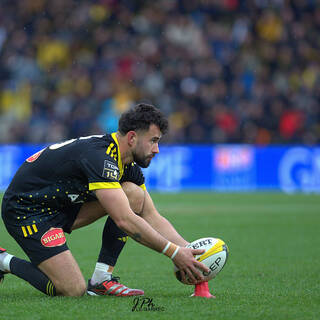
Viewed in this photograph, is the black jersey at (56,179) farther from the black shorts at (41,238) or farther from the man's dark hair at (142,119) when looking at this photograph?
the man's dark hair at (142,119)

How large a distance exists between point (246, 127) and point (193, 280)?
14.6 meters

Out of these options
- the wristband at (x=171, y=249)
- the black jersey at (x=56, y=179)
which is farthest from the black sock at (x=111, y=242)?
the wristband at (x=171, y=249)

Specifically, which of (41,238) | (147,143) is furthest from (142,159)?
(41,238)

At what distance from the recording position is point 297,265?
6957 mm

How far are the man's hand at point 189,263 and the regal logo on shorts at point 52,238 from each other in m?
0.93

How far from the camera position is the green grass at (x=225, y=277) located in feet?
14.7

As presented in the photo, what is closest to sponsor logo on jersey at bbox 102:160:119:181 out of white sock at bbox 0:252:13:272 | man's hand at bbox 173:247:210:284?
man's hand at bbox 173:247:210:284

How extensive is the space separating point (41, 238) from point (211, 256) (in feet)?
4.08

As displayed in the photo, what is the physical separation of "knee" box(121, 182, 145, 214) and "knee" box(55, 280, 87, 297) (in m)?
0.78

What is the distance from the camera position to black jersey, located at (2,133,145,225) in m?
5.12

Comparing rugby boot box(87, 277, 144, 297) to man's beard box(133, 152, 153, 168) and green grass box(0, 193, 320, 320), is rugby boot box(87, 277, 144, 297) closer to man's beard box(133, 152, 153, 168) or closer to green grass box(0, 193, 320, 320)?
green grass box(0, 193, 320, 320)

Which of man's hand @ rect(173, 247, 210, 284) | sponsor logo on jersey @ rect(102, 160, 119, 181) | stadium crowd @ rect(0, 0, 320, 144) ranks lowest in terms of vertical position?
man's hand @ rect(173, 247, 210, 284)

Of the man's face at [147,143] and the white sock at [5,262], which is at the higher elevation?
the man's face at [147,143]

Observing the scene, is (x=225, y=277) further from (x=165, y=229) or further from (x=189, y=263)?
(x=189, y=263)
